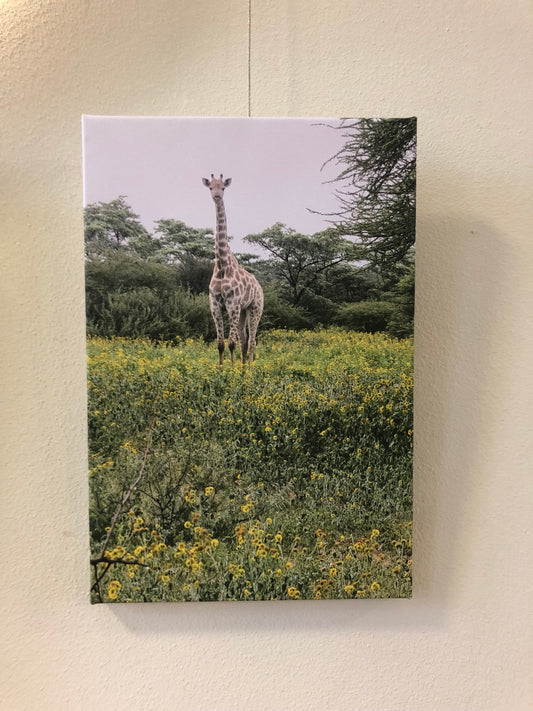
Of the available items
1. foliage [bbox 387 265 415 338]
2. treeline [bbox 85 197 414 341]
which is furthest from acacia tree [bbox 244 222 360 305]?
foliage [bbox 387 265 415 338]

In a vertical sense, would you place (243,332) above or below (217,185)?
below

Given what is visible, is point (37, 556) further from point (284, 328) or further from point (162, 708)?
point (284, 328)

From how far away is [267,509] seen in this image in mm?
952

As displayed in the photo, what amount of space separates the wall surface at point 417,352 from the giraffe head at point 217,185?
16cm

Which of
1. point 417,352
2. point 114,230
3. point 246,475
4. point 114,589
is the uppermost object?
point 114,230

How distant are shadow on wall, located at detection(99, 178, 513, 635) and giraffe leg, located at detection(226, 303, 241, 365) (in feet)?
1.13

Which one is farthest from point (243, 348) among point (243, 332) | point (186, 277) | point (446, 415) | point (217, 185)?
point (446, 415)

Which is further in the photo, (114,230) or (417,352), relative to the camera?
(417,352)

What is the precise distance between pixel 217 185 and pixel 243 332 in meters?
0.26

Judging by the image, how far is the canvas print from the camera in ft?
3.03

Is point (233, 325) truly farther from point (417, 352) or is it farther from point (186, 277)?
point (417, 352)

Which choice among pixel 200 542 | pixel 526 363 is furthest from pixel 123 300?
pixel 526 363

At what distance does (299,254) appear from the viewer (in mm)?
932

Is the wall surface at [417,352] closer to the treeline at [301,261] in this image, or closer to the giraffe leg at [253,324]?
the treeline at [301,261]
